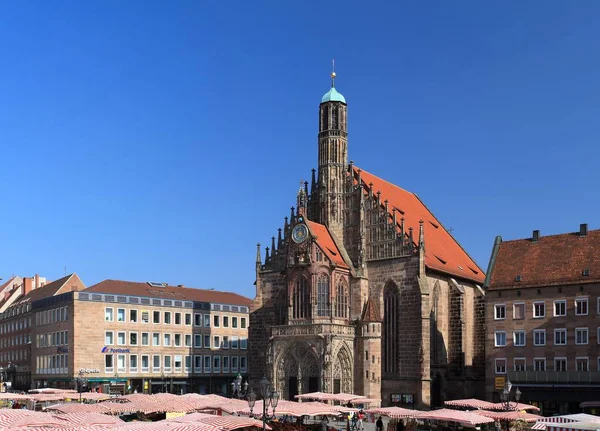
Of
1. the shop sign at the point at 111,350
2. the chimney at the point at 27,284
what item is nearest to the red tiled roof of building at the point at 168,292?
the shop sign at the point at 111,350

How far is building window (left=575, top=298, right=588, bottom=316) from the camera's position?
56.9m

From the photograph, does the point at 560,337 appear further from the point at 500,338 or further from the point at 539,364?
the point at 500,338

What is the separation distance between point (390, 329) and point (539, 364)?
13704 mm

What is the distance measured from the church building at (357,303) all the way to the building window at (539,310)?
9.19 m

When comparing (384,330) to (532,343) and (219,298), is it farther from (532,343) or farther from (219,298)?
(219,298)

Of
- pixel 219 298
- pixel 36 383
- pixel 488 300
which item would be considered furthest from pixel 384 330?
pixel 36 383

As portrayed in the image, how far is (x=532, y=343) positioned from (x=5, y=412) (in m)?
37.5

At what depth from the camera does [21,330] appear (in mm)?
100625

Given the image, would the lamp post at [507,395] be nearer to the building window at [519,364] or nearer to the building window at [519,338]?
the building window at [519,364]

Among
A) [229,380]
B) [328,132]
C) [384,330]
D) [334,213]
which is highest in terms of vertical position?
[328,132]

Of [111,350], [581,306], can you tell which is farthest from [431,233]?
[111,350]

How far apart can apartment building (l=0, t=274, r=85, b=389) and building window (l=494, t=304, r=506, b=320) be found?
5121cm

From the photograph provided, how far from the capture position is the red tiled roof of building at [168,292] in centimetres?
8888

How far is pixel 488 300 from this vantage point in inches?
2448
